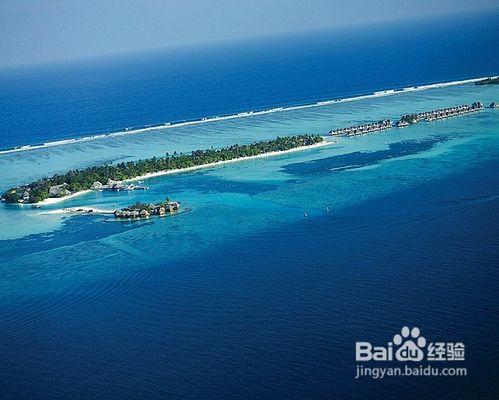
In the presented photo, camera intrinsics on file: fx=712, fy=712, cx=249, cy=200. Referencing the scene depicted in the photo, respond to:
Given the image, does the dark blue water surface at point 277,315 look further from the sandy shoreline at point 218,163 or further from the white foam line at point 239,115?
the white foam line at point 239,115

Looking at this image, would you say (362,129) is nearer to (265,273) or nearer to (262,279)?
(265,273)

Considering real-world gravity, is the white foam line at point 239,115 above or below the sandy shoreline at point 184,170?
above

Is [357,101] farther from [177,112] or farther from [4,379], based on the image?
[4,379]

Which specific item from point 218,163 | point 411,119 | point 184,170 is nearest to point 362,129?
point 411,119

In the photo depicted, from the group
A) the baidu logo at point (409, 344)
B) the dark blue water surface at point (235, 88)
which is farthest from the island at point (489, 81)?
the baidu logo at point (409, 344)

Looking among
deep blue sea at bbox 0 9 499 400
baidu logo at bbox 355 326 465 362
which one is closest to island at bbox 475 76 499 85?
deep blue sea at bbox 0 9 499 400

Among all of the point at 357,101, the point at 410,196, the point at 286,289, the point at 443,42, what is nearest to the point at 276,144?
the point at 410,196
